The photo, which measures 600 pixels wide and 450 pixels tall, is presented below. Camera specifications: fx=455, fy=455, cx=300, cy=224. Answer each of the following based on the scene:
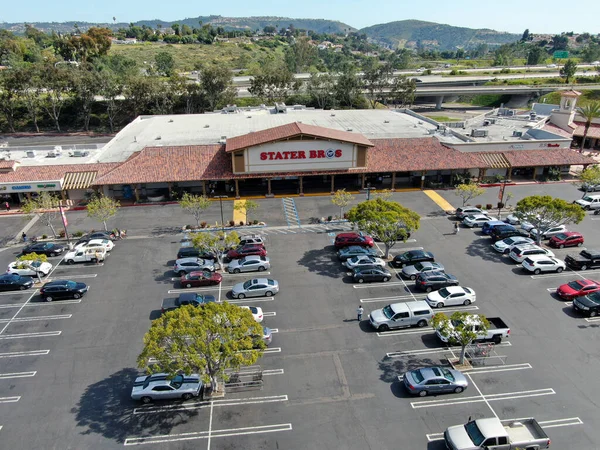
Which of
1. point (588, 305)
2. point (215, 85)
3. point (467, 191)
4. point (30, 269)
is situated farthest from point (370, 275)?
point (215, 85)

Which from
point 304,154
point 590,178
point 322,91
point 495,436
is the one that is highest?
point 322,91

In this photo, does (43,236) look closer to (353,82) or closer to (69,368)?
(69,368)

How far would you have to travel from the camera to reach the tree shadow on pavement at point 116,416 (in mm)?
27484

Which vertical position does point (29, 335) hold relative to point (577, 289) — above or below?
below

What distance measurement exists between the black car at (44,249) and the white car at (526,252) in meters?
48.6

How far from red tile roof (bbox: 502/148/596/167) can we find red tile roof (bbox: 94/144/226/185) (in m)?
43.6

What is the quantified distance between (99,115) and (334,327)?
107197 mm

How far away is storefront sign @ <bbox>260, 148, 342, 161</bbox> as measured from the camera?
62875 millimetres

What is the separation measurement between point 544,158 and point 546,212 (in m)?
27.9

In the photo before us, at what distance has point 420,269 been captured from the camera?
44375 millimetres

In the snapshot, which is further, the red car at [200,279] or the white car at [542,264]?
the white car at [542,264]

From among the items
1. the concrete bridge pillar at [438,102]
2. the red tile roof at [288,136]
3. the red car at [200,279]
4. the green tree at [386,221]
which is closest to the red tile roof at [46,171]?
the red tile roof at [288,136]

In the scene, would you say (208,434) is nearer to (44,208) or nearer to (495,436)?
(495,436)

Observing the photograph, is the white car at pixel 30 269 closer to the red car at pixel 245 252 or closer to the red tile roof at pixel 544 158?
the red car at pixel 245 252
